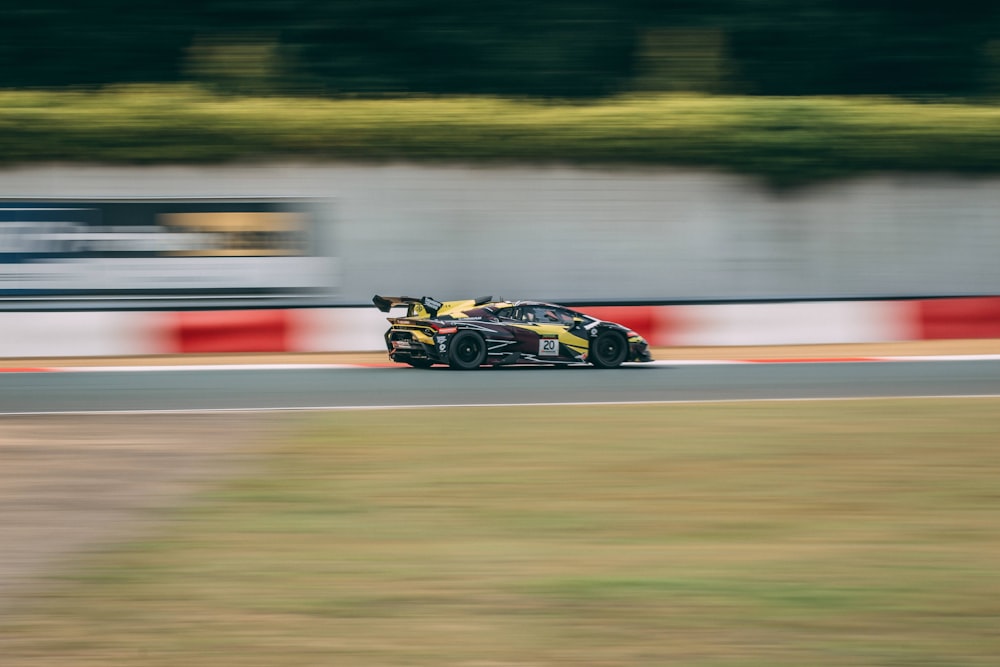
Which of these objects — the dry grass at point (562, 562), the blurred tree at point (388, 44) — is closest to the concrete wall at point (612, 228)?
the blurred tree at point (388, 44)

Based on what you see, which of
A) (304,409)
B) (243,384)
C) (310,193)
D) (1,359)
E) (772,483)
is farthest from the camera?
(310,193)

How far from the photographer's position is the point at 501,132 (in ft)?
65.9

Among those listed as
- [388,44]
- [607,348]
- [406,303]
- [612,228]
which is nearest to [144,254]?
[388,44]

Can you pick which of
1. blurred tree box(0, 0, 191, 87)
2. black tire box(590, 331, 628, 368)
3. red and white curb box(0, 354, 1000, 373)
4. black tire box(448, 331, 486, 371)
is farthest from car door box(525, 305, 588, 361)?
blurred tree box(0, 0, 191, 87)

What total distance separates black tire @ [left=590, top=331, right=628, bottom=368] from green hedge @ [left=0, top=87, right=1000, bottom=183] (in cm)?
572

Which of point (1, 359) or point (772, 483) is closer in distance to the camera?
point (772, 483)

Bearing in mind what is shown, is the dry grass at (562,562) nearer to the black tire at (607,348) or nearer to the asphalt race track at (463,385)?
the asphalt race track at (463,385)

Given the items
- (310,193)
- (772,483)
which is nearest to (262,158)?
(310,193)

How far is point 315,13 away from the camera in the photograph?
2192cm

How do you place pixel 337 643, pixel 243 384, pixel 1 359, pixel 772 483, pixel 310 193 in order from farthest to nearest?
pixel 310 193, pixel 1 359, pixel 243 384, pixel 772 483, pixel 337 643

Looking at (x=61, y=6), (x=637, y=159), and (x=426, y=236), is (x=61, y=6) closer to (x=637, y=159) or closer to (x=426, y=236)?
(x=426, y=236)

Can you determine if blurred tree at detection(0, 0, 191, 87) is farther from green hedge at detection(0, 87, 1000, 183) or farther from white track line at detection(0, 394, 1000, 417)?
white track line at detection(0, 394, 1000, 417)

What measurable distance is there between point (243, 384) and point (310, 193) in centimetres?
732

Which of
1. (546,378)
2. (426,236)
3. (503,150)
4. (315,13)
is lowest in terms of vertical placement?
(546,378)
